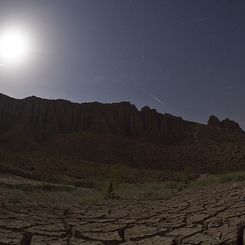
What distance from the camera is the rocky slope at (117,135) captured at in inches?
1992

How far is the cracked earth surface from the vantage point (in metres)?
5.38

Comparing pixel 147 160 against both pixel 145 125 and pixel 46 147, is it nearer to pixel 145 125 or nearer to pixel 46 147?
pixel 46 147

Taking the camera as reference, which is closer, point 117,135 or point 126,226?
point 126,226

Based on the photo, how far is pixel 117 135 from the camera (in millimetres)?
68375

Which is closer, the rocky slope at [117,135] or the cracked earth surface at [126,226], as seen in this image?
the cracked earth surface at [126,226]

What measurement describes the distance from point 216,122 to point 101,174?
65.9 m

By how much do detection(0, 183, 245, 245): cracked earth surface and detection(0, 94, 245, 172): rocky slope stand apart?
33.0 meters

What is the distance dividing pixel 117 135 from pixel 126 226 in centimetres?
6162

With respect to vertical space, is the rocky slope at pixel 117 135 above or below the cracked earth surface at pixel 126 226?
above

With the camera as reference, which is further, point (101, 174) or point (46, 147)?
point (46, 147)

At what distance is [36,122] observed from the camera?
74125 mm

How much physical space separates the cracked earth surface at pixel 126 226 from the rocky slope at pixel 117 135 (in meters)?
33.0

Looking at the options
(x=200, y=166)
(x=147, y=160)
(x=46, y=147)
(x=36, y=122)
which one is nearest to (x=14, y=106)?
(x=36, y=122)

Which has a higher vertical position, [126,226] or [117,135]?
[117,135]
